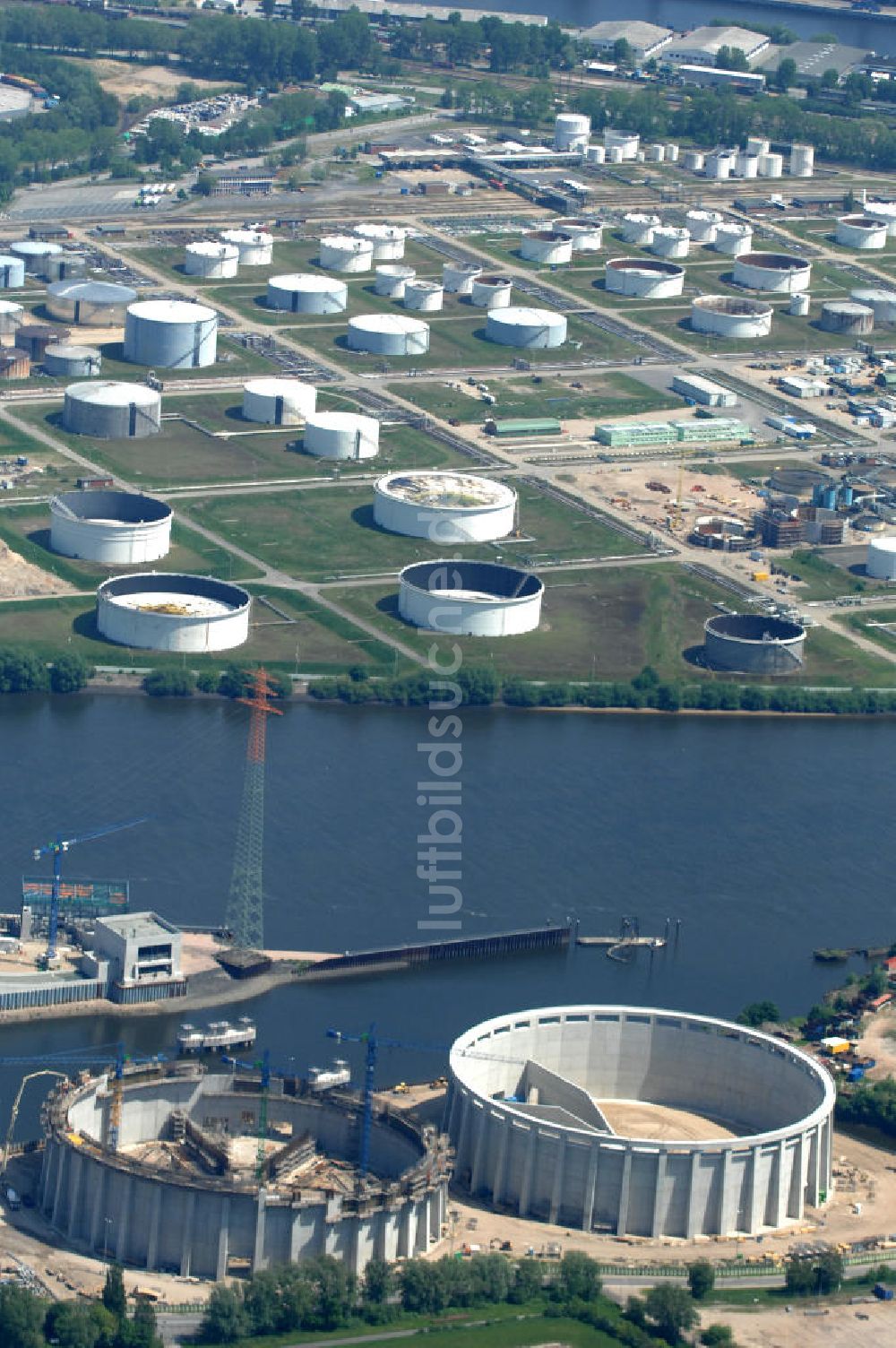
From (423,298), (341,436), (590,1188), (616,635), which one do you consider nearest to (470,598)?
(616,635)

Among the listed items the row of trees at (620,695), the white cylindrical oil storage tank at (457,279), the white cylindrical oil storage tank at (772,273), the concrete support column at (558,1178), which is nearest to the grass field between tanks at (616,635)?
the row of trees at (620,695)

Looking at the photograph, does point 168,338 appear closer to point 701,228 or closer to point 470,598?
point 470,598

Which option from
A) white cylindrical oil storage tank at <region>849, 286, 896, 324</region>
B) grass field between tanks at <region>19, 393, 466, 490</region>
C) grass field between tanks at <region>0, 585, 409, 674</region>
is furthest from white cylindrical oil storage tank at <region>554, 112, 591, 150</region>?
grass field between tanks at <region>0, 585, 409, 674</region>

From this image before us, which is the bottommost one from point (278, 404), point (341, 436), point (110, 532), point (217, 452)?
point (110, 532)

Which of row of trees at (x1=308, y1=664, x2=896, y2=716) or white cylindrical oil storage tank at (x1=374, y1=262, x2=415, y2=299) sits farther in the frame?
white cylindrical oil storage tank at (x1=374, y1=262, x2=415, y2=299)

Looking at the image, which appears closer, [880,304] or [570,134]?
[880,304]

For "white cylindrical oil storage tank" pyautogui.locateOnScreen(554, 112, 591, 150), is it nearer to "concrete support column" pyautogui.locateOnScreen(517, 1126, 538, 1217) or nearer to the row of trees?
the row of trees
